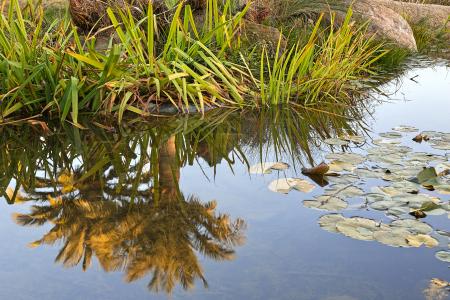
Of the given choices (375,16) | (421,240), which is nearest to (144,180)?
(421,240)

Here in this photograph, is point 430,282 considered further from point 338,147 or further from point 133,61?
point 133,61

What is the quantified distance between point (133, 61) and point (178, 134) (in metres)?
0.64

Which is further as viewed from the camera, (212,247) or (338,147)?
(338,147)

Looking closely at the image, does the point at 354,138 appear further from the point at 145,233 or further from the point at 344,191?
the point at 145,233

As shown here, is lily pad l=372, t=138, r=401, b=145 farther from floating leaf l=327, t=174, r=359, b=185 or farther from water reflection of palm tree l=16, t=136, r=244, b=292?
water reflection of palm tree l=16, t=136, r=244, b=292

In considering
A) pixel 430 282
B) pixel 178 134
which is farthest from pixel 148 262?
pixel 178 134

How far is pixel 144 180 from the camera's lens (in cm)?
277

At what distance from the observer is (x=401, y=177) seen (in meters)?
2.71

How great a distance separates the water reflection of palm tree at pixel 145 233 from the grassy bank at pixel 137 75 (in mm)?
1197

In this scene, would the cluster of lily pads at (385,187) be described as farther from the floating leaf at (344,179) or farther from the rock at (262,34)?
the rock at (262,34)

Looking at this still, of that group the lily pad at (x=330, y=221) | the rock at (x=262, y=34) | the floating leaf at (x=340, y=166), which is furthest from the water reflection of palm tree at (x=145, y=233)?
the rock at (x=262, y=34)

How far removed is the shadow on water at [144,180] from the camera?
6.73 ft

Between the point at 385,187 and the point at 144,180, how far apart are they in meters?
1.11

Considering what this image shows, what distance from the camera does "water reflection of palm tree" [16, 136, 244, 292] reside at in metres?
1.96
